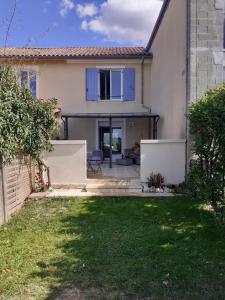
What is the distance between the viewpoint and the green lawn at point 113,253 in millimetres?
5160

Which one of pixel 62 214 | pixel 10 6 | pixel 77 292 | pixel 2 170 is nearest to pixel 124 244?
pixel 77 292

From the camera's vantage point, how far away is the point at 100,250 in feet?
22.5

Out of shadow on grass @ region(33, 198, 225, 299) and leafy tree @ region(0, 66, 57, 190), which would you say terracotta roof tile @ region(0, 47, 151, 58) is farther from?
shadow on grass @ region(33, 198, 225, 299)

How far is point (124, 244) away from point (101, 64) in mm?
15413

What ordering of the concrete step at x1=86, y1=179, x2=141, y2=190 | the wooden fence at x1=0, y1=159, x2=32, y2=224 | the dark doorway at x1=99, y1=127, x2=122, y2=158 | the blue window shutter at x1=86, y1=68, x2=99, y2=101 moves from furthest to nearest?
the dark doorway at x1=99, y1=127, x2=122, y2=158, the blue window shutter at x1=86, y1=68, x2=99, y2=101, the concrete step at x1=86, y1=179, x2=141, y2=190, the wooden fence at x1=0, y1=159, x2=32, y2=224

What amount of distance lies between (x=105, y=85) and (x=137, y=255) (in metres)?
15.9

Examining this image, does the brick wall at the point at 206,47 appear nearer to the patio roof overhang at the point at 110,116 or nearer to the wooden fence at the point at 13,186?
the wooden fence at the point at 13,186

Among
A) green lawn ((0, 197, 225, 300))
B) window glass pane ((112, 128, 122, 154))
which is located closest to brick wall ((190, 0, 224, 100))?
green lawn ((0, 197, 225, 300))

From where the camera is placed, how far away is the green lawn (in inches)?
203

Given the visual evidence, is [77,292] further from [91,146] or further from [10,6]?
[91,146]

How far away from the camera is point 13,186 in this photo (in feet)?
32.7

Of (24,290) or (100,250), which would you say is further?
(100,250)

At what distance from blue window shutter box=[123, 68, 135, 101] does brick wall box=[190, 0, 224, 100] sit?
346 inches

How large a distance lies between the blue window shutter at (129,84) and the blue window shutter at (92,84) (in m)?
1.74
